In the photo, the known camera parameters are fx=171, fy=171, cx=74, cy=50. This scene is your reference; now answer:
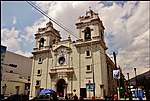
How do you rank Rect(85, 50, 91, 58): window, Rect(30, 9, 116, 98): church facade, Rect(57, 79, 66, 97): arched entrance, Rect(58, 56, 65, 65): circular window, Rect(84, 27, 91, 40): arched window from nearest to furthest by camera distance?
Rect(30, 9, 116, 98): church facade
Rect(85, 50, 91, 58): window
Rect(57, 79, 66, 97): arched entrance
Rect(84, 27, 91, 40): arched window
Rect(58, 56, 65, 65): circular window

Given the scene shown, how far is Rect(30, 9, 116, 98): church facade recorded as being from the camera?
31188 millimetres

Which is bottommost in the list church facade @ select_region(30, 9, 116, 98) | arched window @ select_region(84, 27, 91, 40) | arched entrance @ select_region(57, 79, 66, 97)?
arched entrance @ select_region(57, 79, 66, 97)

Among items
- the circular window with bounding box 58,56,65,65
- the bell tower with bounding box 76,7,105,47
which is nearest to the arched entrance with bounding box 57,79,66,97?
the circular window with bounding box 58,56,65,65

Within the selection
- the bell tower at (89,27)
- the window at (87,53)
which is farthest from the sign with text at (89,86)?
the bell tower at (89,27)

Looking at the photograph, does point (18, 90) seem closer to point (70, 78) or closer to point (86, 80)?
point (70, 78)

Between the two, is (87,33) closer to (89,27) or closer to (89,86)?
(89,27)

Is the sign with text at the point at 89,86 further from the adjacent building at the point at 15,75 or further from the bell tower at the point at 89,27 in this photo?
the adjacent building at the point at 15,75

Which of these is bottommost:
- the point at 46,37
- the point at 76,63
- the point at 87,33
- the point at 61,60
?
the point at 76,63

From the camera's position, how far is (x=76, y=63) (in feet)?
110

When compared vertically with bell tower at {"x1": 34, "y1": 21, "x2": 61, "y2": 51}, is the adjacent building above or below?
below

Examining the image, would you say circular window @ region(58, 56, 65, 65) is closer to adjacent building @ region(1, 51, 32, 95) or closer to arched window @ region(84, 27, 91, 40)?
arched window @ region(84, 27, 91, 40)

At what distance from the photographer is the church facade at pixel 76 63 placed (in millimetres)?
31188

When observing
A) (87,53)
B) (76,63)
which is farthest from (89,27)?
(76,63)

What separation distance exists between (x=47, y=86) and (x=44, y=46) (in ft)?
29.8
